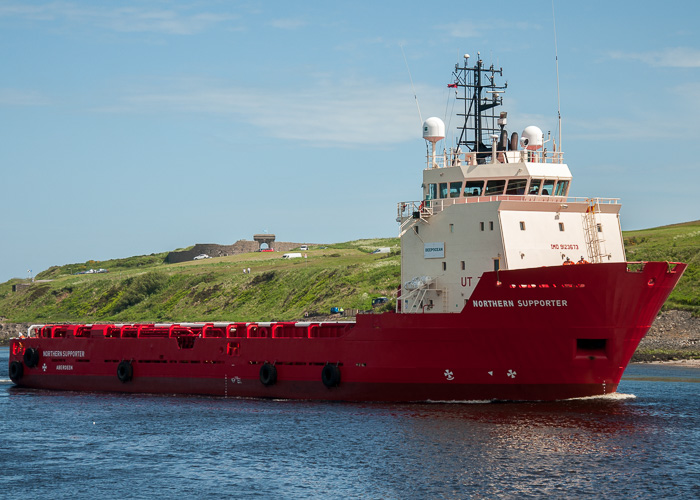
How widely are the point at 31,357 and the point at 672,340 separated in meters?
36.1

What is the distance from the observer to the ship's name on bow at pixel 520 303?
26734 mm

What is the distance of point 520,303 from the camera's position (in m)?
27.2

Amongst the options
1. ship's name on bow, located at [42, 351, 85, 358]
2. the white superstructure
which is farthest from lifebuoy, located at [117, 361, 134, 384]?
the white superstructure

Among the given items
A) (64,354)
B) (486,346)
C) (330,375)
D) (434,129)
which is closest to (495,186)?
(434,129)

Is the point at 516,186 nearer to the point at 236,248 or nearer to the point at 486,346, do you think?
the point at 486,346

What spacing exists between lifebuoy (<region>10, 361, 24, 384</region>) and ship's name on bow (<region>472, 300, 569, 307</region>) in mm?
25340

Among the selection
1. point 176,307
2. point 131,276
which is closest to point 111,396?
point 176,307

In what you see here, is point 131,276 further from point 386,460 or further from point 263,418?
point 386,460

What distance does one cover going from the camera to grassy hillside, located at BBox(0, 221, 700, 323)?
6738 cm

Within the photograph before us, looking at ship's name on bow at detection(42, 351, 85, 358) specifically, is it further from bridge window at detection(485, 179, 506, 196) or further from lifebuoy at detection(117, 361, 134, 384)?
bridge window at detection(485, 179, 506, 196)

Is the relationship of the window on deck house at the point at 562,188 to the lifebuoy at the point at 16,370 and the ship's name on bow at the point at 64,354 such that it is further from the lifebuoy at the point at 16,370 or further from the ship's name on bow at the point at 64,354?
the lifebuoy at the point at 16,370

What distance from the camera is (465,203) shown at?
29672 millimetres

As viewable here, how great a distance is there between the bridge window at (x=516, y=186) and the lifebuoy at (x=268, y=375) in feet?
37.0

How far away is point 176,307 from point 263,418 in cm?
6160
